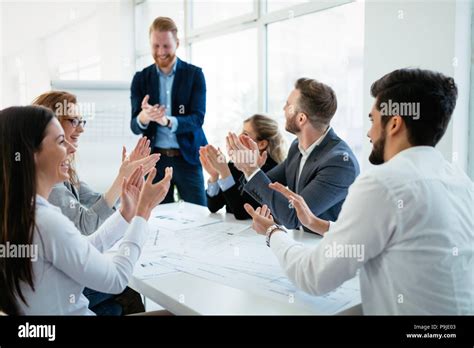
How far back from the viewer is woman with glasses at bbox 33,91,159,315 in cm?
161

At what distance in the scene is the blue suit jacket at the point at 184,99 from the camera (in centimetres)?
296

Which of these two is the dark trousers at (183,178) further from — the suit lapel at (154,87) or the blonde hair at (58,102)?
the blonde hair at (58,102)

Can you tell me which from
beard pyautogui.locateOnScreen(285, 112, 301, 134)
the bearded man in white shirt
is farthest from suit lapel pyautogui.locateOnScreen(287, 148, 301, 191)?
the bearded man in white shirt

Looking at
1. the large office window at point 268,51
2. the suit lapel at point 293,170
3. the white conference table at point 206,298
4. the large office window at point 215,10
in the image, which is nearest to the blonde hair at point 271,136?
the large office window at point 268,51

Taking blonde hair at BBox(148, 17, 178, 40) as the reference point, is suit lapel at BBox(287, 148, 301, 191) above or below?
below

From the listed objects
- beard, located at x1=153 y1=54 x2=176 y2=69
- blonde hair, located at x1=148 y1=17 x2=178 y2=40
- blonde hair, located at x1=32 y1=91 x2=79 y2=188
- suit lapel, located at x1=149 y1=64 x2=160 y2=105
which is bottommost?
blonde hair, located at x1=32 y1=91 x2=79 y2=188

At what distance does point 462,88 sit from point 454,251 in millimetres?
1420

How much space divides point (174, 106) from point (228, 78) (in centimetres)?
143

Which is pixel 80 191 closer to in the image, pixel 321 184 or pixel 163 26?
pixel 321 184

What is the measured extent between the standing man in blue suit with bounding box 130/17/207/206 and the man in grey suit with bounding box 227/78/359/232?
3.03 feet

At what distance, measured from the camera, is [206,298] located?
1.14m

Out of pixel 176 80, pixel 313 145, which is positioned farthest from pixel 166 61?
pixel 313 145

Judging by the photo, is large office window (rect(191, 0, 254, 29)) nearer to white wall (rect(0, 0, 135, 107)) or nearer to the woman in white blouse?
white wall (rect(0, 0, 135, 107))
